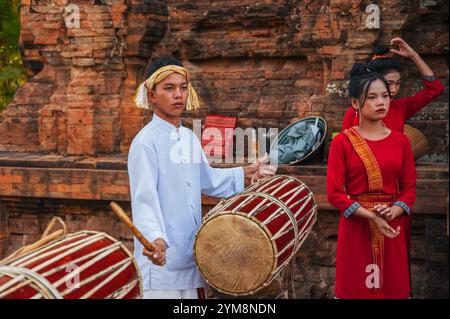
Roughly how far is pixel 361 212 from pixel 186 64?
4.14m

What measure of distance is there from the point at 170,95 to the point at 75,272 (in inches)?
48.4

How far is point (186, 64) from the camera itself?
8.05 metres

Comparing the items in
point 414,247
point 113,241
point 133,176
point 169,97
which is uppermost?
point 169,97

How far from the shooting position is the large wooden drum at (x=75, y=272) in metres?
3.34

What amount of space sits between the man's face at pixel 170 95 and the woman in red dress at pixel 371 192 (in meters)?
0.95

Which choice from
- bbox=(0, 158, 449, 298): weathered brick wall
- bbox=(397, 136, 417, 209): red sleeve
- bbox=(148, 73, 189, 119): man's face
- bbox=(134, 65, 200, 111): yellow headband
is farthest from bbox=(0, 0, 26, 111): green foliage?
bbox=(397, 136, 417, 209): red sleeve

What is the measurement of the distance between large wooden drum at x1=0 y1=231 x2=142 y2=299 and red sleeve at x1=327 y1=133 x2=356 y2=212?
1254 millimetres

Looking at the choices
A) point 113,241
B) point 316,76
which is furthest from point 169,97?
point 316,76

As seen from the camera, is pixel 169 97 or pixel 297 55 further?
pixel 297 55

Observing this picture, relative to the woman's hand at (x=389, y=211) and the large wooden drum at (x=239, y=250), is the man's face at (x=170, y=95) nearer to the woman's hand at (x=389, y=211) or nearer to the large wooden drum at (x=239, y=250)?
the large wooden drum at (x=239, y=250)

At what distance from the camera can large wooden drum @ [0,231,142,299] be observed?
334 cm

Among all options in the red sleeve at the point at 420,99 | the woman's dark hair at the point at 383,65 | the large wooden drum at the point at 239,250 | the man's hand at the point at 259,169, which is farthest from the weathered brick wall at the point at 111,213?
the large wooden drum at the point at 239,250
